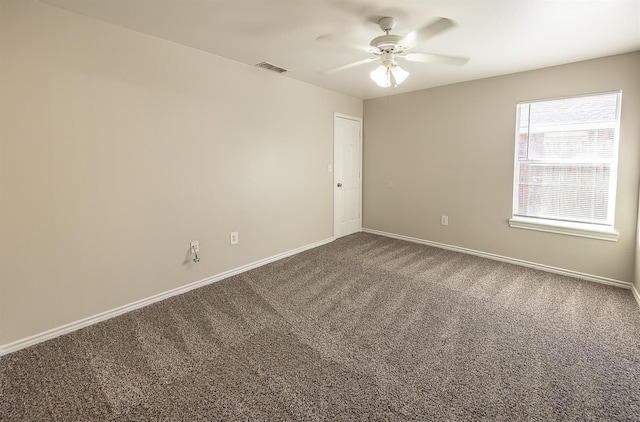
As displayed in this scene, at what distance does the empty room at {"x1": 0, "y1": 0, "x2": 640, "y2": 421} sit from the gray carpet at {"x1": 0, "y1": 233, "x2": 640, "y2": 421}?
15 millimetres

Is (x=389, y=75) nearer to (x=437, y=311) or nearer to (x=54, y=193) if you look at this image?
(x=437, y=311)

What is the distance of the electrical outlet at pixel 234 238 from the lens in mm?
3389

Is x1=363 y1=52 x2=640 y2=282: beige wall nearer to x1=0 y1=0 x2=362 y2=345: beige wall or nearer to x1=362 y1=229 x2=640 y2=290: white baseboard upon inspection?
x1=362 y1=229 x2=640 y2=290: white baseboard

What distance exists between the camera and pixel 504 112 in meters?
3.70

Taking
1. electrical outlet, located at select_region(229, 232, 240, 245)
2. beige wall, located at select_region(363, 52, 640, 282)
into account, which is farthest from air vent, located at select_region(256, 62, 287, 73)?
beige wall, located at select_region(363, 52, 640, 282)

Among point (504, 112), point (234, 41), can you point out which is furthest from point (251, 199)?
point (504, 112)

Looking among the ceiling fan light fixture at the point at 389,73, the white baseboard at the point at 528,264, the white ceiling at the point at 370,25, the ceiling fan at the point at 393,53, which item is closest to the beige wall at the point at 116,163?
the white ceiling at the point at 370,25

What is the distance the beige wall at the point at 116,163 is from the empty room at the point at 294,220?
0.02 m

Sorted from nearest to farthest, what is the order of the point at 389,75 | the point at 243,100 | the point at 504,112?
the point at 389,75
the point at 243,100
the point at 504,112

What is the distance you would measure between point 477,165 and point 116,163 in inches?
156

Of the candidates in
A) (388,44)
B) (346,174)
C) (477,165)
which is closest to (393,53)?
(388,44)

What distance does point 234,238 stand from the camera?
342cm

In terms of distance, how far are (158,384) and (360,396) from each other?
115 centimetres

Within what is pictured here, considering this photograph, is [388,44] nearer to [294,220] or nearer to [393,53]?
[393,53]
